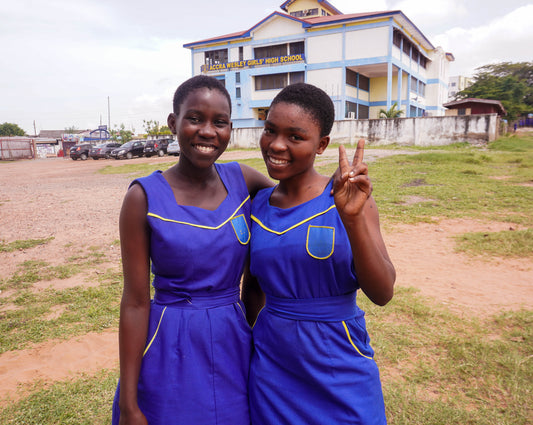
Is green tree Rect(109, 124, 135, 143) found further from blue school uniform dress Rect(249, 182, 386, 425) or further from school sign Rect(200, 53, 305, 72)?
blue school uniform dress Rect(249, 182, 386, 425)

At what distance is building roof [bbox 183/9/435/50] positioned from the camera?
27531mm

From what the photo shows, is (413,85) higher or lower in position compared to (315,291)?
higher

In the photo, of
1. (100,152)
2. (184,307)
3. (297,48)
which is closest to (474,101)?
(297,48)

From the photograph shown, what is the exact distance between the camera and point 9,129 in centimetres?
6494

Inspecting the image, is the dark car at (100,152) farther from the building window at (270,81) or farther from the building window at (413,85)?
the building window at (413,85)

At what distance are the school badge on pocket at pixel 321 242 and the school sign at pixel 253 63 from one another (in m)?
31.6

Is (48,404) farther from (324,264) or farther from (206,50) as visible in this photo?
(206,50)

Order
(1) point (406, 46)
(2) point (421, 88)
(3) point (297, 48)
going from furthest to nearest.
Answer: (2) point (421, 88), (3) point (297, 48), (1) point (406, 46)

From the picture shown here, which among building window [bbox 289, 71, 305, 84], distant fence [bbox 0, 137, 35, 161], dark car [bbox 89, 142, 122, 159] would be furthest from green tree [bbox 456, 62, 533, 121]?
distant fence [bbox 0, 137, 35, 161]

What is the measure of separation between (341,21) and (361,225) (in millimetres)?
31097

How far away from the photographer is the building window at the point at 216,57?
35.5m

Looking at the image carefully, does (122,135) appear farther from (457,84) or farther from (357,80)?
(457,84)

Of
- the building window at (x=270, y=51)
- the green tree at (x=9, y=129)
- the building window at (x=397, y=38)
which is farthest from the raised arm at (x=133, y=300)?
the green tree at (x=9, y=129)

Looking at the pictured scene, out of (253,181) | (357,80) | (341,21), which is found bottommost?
(253,181)
